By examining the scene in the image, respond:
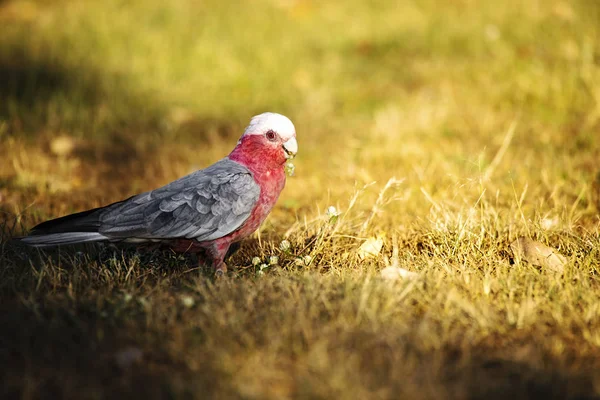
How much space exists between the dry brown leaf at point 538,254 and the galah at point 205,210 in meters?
1.07

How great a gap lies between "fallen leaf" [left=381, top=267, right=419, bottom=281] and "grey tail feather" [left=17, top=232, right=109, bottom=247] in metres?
1.17

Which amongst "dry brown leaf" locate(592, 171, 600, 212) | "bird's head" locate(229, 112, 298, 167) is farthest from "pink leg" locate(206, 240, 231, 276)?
"dry brown leaf" locate(592, 171, 600, 212)

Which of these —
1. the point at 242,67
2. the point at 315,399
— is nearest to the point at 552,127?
the point at 242,67

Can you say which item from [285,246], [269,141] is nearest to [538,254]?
[285,246]

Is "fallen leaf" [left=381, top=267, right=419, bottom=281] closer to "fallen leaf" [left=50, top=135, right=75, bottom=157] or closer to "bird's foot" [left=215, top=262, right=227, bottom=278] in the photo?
"bird's foot" [left=215, top=262, right=227, bottom=278]

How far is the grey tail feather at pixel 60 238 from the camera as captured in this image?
2.45 m

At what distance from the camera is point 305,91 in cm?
573

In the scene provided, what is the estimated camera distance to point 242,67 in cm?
611

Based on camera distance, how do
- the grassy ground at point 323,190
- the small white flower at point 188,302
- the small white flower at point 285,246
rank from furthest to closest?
the small white flower at point 285,246 < the small white flower at point 188,302 < the grassy ground at point 323,190

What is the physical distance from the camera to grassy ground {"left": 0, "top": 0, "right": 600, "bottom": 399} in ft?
6.12

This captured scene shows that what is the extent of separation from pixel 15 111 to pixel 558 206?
4.18 meters

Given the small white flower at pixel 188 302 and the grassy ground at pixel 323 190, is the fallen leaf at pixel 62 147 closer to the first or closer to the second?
the grassy ground at pixel 323 190

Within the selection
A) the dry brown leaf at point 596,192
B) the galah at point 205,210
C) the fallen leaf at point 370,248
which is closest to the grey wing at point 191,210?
the galah at point 205,210

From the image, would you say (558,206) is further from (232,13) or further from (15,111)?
(232,13)
